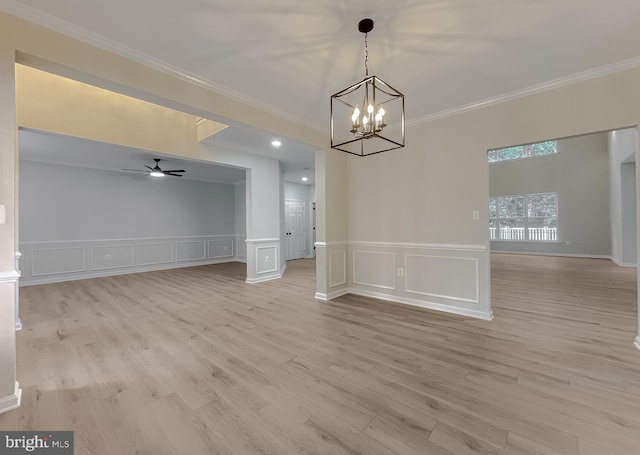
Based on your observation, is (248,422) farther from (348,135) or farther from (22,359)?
(348,135)

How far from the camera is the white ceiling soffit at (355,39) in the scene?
1795mm

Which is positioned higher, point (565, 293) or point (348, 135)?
point (348, 135)

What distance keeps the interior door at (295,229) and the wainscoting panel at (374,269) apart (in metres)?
4.90

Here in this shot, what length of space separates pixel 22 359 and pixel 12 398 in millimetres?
901

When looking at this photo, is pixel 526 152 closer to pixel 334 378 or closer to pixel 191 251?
pixel 334 378

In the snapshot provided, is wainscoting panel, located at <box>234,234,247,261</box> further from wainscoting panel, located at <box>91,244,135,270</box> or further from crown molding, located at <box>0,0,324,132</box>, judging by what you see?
crown molding, located at <box>0,0,324,132</box>

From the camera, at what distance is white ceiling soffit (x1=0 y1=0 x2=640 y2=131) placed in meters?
1.79

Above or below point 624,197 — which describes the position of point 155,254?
below

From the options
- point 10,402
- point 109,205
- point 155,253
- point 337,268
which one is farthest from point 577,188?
point 109,205

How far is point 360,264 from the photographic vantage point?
14.6ft

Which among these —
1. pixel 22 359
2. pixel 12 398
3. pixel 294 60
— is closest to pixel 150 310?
pixel 22 359

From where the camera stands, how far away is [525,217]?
9.44 m

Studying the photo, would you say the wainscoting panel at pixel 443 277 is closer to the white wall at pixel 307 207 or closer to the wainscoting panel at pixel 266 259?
the wainscoting panel at pixel 266 259

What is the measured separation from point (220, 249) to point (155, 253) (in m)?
1.98
